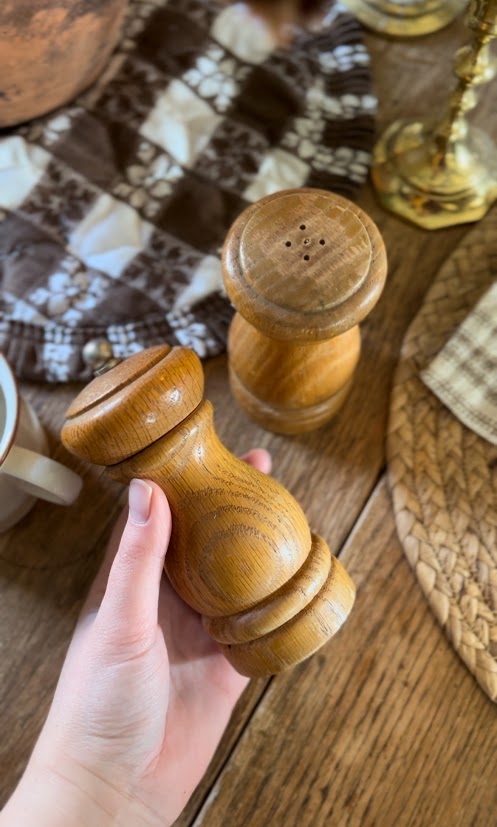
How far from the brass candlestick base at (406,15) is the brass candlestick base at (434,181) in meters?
0.12

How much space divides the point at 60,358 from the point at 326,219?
8.9 inches

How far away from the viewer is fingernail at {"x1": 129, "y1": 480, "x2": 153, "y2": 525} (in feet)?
1.04

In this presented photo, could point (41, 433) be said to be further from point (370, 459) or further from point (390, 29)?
point (390, 29)

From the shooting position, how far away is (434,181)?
20.2 inches

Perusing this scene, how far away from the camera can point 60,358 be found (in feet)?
1.56

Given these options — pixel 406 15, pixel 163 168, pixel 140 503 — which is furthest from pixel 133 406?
pixel 406 15

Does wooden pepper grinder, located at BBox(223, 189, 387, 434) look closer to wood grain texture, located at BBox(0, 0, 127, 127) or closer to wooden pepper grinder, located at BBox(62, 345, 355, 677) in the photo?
wooden pepper grinder, located at BBox(62, 345, 355, 677)

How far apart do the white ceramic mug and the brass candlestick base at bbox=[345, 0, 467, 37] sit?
0.45m

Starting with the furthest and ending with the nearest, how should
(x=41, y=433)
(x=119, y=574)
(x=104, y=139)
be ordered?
1. (x=104, y=139)
2. (x=41, y=433)
3. (x=119, y=574)

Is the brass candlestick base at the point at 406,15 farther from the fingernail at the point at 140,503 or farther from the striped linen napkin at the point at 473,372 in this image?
the fingernail at the point at 140,503

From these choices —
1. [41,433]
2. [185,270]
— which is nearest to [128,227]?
[185,270]

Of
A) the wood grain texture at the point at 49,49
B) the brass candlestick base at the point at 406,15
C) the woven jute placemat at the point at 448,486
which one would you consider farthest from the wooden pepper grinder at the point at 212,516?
the brass candlestick base at the point at 406,15

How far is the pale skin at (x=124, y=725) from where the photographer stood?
1.06ft

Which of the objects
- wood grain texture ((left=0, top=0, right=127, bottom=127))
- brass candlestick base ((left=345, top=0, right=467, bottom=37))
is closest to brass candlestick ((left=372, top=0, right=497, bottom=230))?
brass candlestick base ((left=345, top=0, right=467, bottom=37))
